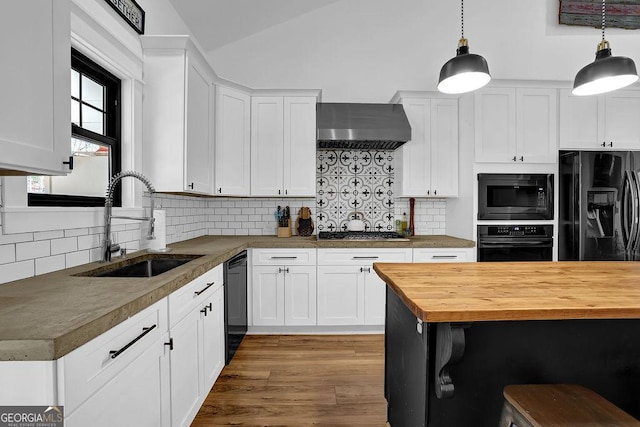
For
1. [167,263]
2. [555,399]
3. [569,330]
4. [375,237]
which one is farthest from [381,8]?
[555,399]

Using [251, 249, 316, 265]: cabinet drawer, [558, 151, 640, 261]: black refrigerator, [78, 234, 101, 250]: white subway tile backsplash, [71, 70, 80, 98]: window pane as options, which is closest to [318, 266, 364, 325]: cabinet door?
[251, 249, 316, 265]: cabinet drawer

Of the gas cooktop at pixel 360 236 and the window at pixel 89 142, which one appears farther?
the gas cooktop at pixel 360 236

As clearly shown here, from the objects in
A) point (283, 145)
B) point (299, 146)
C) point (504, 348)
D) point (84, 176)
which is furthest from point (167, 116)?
point (504, 348)

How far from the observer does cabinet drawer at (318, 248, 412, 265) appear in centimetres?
353

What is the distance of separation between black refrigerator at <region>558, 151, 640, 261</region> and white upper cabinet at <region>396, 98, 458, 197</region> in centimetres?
109

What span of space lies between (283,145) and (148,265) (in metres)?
1.85

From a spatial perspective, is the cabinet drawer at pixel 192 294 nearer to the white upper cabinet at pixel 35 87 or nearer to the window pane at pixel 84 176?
the white upper cabinet at pixel 35 87

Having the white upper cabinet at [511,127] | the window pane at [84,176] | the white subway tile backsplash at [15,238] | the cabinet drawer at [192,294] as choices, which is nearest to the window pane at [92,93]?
the window pane at [84,176]

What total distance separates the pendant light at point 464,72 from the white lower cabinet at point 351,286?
1.81 meters

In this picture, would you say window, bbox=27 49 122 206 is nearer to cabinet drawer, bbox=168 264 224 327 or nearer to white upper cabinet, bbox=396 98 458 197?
cabinet drawer, bbox=168 264 224 327

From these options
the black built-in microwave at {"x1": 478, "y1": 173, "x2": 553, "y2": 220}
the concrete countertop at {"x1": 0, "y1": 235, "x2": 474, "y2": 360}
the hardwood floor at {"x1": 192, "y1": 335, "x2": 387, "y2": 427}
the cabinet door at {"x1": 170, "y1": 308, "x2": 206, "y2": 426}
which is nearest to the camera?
the concrete countertop at {"x1": 0, "y1": 235, "x2": 474, "y2": 360}

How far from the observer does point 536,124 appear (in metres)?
3.54

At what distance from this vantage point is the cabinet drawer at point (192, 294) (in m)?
1.76

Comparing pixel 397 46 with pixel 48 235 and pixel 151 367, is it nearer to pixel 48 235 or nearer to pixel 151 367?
pixel 48 235
